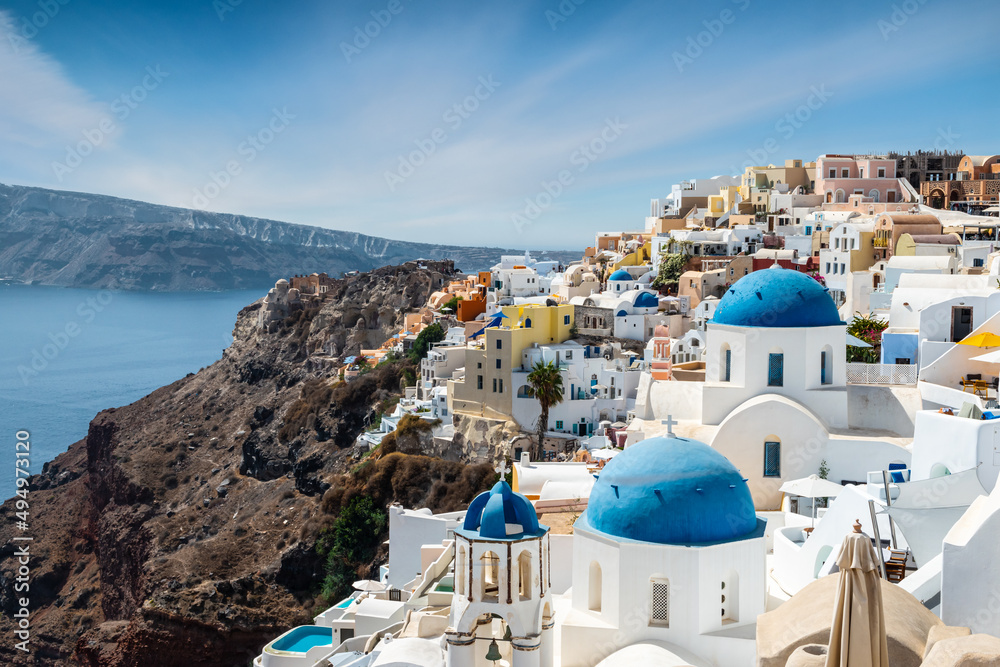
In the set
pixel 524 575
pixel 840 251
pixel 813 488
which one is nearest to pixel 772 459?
pixel 813 488

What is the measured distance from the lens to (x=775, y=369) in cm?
1977

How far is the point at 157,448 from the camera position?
7538cm

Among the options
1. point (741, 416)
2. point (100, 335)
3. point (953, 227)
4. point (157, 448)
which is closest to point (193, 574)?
point (157, 448)

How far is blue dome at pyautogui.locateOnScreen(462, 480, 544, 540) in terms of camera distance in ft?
43.2

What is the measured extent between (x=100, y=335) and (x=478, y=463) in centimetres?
11061

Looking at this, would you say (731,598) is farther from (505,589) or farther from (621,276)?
(621,276)

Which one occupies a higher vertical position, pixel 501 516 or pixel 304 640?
pixel 501 516

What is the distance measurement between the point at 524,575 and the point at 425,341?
43.8 m

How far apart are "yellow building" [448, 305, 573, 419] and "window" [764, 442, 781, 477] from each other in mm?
22532

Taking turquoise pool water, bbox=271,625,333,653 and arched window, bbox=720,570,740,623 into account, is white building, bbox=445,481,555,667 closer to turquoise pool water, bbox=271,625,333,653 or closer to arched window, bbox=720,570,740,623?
arched window, bbox=720,570,740,623

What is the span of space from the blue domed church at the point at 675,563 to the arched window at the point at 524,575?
78 centimetres

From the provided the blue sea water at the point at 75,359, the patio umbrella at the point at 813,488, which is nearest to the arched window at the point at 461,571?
the patio umbrella at the point at 813,488

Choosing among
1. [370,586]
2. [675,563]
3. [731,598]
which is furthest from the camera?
[370,586]

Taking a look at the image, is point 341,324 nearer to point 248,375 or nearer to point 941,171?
point 248,375
